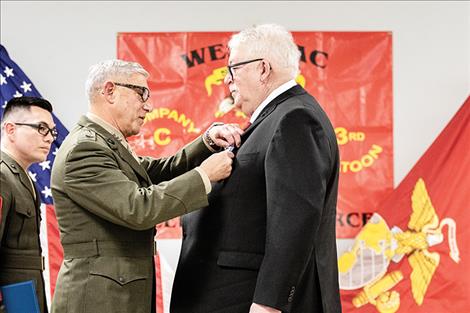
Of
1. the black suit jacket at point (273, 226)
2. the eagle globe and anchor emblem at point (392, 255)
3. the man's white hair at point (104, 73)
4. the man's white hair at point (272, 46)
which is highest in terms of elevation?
the man's white hair at point (272, 46)

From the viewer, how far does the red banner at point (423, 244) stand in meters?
3.57

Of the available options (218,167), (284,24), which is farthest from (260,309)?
(284,24)

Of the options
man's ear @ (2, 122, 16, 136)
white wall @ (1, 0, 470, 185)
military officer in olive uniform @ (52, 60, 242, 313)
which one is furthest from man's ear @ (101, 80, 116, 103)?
white wall @ (1, 0, 470, 185)

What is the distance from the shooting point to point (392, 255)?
146 inches

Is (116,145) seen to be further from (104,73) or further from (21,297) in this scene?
(21,297)

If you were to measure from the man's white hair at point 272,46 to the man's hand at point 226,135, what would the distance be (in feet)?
0.77

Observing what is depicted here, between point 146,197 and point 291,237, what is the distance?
0.42 metres

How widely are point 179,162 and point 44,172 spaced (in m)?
1.76

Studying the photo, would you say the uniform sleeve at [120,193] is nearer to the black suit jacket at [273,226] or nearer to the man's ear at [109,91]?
the black suit jacket at [273,226]

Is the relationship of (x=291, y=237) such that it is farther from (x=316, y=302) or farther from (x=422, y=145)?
(x=422, y=145)

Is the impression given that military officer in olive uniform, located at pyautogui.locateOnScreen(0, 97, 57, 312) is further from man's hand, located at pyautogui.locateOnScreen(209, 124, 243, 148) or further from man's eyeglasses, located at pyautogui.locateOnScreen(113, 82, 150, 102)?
man's hand, located at pyautogui.locateOnScreen(209, 124, 243, 148)

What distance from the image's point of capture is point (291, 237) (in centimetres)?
166

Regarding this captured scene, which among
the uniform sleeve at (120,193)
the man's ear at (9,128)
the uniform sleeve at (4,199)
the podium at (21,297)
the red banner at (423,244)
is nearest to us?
the uniform sleeve at (120,193)

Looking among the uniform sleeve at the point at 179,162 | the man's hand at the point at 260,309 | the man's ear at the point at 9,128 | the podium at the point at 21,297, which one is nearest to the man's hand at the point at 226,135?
the uniform sleeve at the point at 179,162
